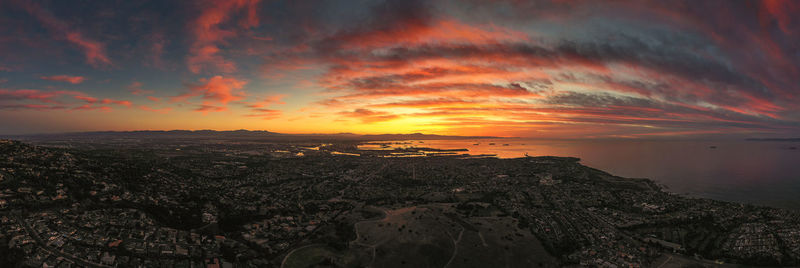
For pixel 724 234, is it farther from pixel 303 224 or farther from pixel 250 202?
pixel 250 202

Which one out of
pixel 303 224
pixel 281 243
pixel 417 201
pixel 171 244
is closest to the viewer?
pixel 171 244

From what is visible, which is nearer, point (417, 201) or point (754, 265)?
point (754, 265)

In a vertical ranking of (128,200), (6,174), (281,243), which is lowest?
(281,243)

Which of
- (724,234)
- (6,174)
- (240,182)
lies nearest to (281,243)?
(6,174)

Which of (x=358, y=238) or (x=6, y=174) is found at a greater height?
(x=6, y=174)

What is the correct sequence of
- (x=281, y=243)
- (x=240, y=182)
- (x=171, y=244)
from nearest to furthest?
(x=171, y=244) < (x=281, y=243) < (x=240, y=182)

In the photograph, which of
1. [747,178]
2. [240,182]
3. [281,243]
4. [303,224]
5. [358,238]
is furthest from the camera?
[747,178]

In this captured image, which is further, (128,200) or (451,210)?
(451,210)

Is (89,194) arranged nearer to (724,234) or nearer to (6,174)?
(6,174)

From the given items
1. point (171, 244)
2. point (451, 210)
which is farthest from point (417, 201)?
point (171, 244)

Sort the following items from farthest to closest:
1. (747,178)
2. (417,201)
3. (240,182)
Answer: (747,178) → (240,182) → (417,201)
